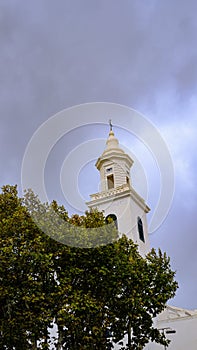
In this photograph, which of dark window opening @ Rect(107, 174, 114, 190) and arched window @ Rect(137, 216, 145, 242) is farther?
dark window opening @ Rect(107, 174, 114, 190)

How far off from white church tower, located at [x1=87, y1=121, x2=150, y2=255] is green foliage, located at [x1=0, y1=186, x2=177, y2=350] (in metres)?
15.7

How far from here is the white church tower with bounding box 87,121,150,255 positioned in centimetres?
4053

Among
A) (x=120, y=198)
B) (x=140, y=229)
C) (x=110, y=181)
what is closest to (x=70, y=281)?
(x=120, y=198)

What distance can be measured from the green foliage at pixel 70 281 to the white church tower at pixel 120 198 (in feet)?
51.4

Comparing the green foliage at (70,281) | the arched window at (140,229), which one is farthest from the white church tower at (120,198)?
the green foliage at (70,281)

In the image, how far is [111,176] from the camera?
44.6 m

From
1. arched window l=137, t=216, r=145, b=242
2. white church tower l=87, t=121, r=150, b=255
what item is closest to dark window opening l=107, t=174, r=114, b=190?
white church tower l=87, t=121, r=150, b=255

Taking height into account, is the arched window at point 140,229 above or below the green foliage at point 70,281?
above

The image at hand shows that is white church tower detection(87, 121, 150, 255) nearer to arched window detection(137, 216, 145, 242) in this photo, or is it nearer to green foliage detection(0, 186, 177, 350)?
arched window detection(137, 216, 145, 242)

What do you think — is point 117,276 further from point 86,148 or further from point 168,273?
point 86,148

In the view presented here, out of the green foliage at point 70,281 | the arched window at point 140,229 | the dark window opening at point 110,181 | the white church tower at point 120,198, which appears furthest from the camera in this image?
the dark window opening at point 110,181

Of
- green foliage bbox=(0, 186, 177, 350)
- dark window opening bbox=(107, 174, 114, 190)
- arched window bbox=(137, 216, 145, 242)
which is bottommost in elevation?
green foliage bbox=(0, 186, 177, 350)

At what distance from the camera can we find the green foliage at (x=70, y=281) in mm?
20562

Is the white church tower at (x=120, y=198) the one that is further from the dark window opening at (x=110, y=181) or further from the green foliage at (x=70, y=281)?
the green foliage at (x=70, y=281)
